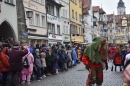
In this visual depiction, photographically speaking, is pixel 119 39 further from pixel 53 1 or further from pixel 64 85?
pixel 64 85

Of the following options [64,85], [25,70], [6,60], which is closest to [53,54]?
[25,70]

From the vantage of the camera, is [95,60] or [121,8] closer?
[95,60]

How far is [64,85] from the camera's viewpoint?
11.6 metres

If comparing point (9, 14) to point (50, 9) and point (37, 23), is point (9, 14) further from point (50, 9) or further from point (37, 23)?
point (50, 9)

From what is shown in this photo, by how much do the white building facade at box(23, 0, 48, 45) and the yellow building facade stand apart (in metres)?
13.5

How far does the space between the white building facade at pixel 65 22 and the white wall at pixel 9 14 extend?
60.3 ft

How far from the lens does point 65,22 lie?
43.3m

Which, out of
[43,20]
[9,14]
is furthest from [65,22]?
[9,14]

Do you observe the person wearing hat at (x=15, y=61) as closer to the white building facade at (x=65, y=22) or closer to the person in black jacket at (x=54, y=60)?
the person in black jacket at (x=54, y=60)

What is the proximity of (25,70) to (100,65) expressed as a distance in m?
5.80

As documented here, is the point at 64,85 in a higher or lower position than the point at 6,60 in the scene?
lower

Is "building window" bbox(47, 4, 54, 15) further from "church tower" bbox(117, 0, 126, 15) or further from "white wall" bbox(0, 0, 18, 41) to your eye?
"church tower" bbox(117, 0, 126, 15)

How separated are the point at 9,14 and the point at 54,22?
14.9 metres

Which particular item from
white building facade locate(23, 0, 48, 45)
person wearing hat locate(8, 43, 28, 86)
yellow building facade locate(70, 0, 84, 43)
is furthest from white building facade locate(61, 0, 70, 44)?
person wearing hat locate(8, 43, 28, 86)
